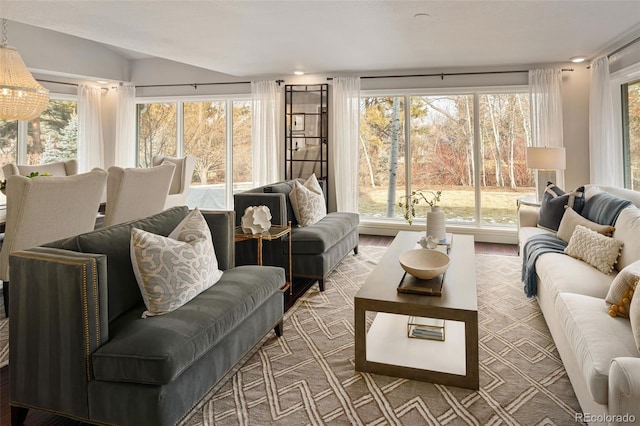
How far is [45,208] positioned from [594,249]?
3.73 meters

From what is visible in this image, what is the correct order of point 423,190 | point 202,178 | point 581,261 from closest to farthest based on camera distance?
1. point 581,261
2. point 423,190
3. point 202,178

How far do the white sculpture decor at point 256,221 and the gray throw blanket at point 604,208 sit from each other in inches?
103

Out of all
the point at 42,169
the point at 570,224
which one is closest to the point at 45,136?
the point at 42,169

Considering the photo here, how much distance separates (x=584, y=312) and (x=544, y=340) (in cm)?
78

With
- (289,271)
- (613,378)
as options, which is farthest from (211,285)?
(613,378)

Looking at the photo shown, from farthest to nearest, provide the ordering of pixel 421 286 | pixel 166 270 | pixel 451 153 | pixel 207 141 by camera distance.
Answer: pixel 207 141 < pixel 451 153 < pixel 421 286 < pixel 166 270

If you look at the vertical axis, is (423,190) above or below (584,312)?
above

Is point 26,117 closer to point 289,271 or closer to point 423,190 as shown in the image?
point 289,271

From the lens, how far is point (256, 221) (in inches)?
133

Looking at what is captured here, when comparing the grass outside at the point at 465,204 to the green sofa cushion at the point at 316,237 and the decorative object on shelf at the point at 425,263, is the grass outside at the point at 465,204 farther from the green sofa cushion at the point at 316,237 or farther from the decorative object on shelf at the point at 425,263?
the decorative object on shelf at the point at 425,263

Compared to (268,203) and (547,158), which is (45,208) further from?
(547,158)

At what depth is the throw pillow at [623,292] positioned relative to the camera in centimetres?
199

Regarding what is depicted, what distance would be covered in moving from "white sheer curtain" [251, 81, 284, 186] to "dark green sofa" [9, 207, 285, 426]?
452cm

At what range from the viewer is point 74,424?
1.90 meters
